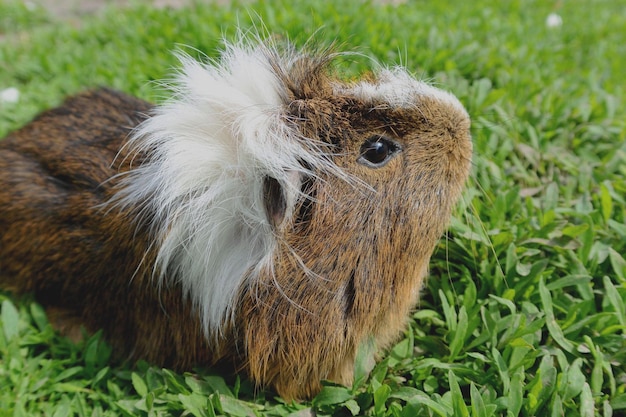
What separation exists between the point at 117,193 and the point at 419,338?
1.52m

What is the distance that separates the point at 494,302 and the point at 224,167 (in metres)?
1.37

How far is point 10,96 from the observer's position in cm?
456

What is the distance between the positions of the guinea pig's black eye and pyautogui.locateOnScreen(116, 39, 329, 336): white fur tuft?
18cm

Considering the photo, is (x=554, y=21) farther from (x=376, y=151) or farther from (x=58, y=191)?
(x=58, y=191)

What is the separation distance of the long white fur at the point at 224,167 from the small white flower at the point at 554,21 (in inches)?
174

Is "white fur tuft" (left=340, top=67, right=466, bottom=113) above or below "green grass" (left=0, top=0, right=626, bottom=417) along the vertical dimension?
above

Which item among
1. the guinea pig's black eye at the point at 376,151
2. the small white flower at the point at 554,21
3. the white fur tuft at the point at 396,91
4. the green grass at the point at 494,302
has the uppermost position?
the small white flower at the point at 554,21

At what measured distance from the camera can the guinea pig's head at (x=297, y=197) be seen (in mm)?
2051

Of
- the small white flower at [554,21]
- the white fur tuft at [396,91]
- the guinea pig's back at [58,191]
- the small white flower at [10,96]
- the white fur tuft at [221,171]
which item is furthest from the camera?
the small white flower at [554,21]

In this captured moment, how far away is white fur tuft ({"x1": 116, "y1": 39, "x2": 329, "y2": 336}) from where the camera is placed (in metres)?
2.02

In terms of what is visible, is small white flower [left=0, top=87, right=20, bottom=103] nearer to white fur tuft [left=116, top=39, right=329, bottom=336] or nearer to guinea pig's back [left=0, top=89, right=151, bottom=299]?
guinea pig's back [left=0, top=89, right=151, bottom=299]

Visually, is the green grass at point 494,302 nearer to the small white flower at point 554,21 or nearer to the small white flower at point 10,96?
the small white flower at point 10,96

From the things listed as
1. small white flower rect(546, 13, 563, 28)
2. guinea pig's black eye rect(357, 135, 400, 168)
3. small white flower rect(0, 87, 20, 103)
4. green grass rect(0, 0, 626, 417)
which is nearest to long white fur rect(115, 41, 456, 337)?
guinea pig's black eye rect(357, 135, 400, 168)

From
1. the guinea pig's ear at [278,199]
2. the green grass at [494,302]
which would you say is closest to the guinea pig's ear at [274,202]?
the guinea pig's ear at [278,199]
